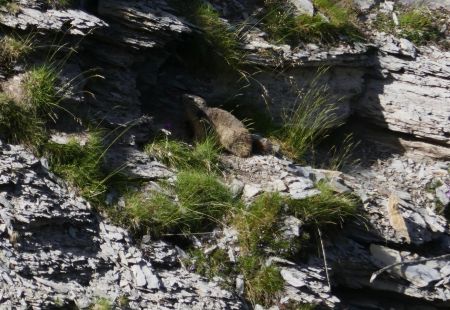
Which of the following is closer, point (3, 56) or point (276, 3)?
point (3, 56)

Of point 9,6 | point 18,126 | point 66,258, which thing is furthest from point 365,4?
point 66,258

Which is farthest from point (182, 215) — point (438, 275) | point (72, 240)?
point (438, 275)

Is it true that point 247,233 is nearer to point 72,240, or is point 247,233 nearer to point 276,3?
point 72,240

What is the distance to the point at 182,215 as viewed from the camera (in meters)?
8.46

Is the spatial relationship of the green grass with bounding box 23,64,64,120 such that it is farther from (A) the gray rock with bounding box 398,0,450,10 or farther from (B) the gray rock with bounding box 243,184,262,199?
(A) the gray rock with bounding box 398,0,450,10

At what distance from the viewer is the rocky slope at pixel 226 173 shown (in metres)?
7.62

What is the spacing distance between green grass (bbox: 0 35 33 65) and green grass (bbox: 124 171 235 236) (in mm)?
1832

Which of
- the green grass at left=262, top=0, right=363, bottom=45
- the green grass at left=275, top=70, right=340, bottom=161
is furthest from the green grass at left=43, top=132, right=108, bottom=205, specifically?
the green grass at left=262, top=0, right=363, bottom=45

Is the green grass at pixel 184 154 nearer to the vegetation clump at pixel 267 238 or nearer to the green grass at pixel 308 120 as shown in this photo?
the vegetation clump at pixel 267 238

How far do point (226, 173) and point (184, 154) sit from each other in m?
0.49

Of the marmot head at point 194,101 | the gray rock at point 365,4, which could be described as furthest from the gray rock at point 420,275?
the gray rock at point 365,4

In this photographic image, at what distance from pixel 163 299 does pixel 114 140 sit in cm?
200

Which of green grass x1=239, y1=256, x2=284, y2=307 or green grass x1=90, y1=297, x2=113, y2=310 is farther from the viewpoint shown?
green grass x1=239, y1=256, x2=284, y2=307

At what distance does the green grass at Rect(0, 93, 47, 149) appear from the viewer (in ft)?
27.2
